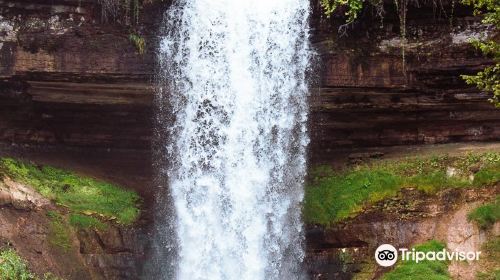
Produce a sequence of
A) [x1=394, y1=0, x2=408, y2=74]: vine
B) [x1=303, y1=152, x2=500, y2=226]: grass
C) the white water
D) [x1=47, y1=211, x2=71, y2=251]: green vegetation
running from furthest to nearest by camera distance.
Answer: the white water, [x1=394, y1=0, x2=408, y2=74]: vine, [x1=303, y1=152, x2=500, y2=226]: grass, [x1=47, y1=211, x2=71, y2=251]: green vegetation

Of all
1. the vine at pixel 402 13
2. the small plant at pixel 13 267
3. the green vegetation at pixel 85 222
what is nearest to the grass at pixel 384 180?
the vine at pixel 402 13

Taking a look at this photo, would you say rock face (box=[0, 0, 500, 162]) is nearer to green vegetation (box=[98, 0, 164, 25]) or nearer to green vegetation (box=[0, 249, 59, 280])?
green vegetation (box=[98, 0, 164, 25])

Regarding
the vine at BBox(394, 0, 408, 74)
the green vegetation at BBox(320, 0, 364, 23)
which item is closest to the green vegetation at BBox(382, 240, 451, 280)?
the vine at BBox(394, 0, 408, 74)

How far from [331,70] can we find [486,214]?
476cm

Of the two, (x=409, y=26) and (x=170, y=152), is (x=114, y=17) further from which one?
(x=409, y=26)

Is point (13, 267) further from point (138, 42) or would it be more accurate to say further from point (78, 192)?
point (138, 42)

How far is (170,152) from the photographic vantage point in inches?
607

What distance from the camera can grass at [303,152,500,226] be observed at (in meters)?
13.8

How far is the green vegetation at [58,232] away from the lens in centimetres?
1361

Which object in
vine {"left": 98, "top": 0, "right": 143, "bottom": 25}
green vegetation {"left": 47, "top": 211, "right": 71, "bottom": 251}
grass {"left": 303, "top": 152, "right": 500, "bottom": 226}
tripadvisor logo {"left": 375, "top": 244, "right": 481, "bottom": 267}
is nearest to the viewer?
tripadvisor logo {"left": 375, "top": 244, "right": 481, "bottom": 267}

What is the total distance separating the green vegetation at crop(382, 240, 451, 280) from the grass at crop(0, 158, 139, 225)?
21.5 feet

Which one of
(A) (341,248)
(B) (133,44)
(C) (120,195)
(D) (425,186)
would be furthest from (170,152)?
(D) (425,186)

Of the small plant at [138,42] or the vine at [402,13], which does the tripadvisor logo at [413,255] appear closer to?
the vine at [402,13]

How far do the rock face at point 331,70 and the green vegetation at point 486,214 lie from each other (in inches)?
103
